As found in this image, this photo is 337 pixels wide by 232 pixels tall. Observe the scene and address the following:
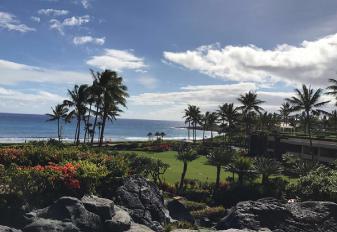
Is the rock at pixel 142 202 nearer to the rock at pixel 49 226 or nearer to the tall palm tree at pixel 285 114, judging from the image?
the rock at pixel 49 226

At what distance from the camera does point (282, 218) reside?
79.3ft

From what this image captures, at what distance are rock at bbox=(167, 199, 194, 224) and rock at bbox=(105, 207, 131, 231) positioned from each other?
1021 centimetres

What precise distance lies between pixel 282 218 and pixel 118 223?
1000 cm

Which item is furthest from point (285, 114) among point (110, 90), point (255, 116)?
point (110, 90)

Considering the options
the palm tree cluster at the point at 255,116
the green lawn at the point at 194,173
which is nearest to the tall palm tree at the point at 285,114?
the palm tree cluster at the point at 255,116

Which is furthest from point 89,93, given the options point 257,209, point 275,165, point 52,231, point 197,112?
point 197,112

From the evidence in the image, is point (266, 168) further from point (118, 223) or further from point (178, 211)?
point (118, 223)

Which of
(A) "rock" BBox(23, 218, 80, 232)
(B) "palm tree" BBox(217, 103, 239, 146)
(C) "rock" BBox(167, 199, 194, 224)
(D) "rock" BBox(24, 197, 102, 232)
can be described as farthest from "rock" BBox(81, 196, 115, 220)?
(B) "palm tree" BBox(217, 103, 239, 146)

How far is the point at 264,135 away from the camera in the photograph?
79.4m

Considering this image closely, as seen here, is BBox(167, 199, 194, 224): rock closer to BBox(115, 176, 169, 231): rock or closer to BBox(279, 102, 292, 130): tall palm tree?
BBox(115, 176, 169, 231): rock

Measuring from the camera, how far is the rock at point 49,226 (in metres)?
16.8

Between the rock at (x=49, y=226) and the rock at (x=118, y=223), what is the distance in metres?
1.84

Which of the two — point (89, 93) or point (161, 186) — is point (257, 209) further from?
point (89, 93)

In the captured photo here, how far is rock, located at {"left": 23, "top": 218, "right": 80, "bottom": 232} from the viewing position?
1684 centimetres
